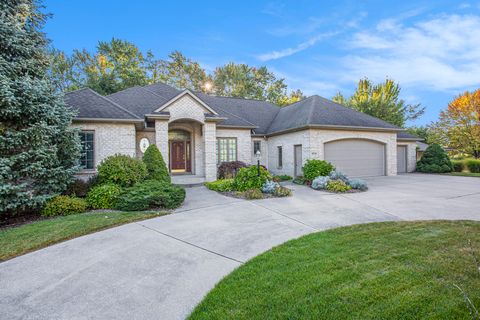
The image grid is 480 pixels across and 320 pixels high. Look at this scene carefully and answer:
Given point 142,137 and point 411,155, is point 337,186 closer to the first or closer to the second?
point 142,137

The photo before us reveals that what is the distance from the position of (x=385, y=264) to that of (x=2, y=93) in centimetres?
969

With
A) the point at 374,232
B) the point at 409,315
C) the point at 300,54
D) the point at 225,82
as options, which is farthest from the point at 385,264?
the point at 225,82

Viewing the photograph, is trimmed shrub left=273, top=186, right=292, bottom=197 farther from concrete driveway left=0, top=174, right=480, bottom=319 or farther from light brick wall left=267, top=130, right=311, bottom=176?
light brick wall left=267, top=130, right=311, bottom=176

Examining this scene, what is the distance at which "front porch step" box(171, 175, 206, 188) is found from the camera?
523 inches

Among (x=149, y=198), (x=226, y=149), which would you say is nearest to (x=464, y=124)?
(x=226, y=149)

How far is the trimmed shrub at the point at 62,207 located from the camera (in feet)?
25.4

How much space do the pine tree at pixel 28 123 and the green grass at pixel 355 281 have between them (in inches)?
290

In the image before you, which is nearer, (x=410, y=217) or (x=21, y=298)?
(x=21, y=298)

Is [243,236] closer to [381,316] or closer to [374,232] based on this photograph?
Answer: [374,232]

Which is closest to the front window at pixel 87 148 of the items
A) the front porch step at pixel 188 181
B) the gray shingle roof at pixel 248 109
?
the front porch step at pixel 188 181

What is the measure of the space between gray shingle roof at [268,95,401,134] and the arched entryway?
588 cm

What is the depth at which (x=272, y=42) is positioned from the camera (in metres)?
23.3

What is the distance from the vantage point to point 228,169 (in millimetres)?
14945

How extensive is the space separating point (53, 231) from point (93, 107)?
7792 mm
